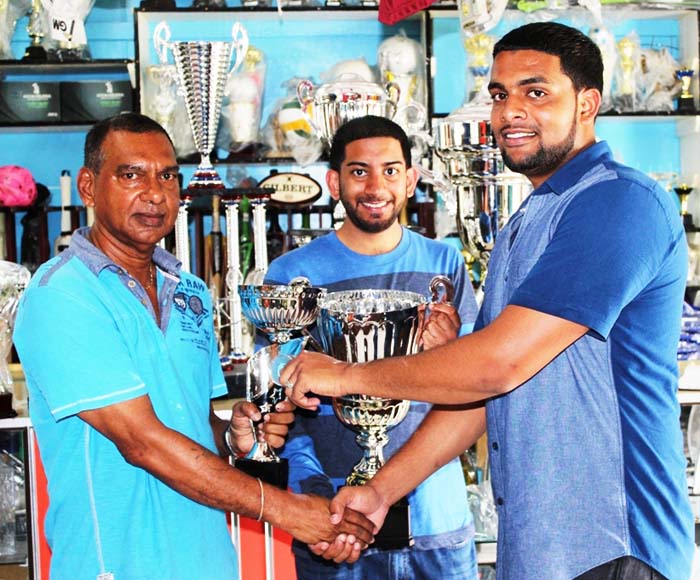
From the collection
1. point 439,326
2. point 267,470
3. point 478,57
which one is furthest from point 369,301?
point 478,57

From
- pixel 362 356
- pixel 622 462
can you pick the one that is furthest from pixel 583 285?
pixel 362 356

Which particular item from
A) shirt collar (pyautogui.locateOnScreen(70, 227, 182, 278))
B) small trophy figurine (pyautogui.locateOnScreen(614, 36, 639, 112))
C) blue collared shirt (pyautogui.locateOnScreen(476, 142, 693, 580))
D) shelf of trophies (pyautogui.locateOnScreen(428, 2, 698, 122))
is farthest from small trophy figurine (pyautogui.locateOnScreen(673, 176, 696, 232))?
shirt collar (pyautogui.locateOnScreen(70, 227, 182, 278))

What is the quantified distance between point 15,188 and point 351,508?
287 centimetres

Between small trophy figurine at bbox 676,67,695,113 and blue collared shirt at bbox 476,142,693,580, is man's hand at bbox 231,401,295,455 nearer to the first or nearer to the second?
blue collared shirt at bbox 476,142,693,580

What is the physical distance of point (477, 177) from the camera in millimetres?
2715

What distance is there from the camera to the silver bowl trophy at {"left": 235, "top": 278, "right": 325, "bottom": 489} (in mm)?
1759

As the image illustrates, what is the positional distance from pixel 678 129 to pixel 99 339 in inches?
159

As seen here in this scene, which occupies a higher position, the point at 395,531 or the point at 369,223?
the point at 369,223

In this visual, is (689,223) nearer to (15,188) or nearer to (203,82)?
(203,82)

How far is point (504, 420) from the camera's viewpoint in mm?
1454

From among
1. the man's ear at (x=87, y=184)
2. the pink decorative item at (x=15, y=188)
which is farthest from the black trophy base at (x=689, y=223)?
the man's ear at (x=87, y=184)

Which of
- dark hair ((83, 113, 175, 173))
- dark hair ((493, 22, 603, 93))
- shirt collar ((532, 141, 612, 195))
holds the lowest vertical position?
shirt collar ((532, 141, 612, 195))

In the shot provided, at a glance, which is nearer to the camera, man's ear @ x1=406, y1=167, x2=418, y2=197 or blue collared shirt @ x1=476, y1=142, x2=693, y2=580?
blue collared shirt @ x1=476, y1=142, x2=693, y2=580

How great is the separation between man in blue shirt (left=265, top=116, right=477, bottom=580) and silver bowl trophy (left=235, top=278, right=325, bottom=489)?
182mm
